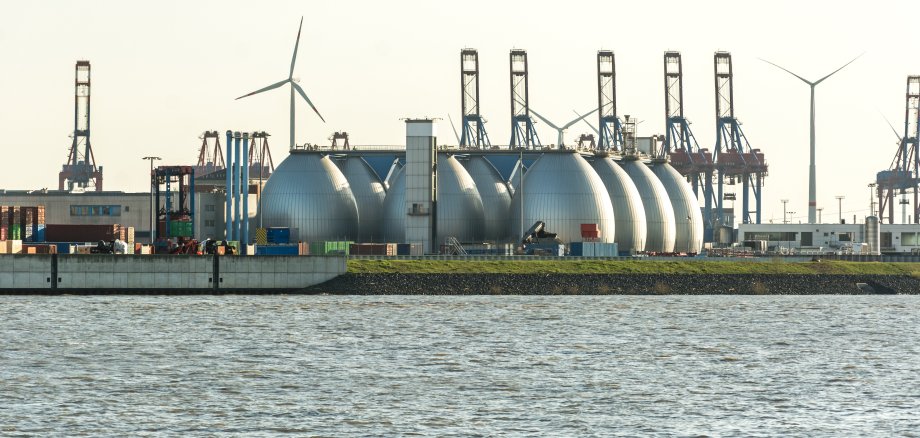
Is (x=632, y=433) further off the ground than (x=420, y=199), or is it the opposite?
(x=420, y=199)

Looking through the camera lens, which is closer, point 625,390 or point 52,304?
point 625,390

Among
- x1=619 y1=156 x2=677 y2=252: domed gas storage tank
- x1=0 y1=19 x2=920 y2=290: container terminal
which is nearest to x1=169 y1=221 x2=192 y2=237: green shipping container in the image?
x1=0 y1=19 x2=920 y2=290: container terminal

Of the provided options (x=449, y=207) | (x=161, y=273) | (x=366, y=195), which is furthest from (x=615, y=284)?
(x=366, y=195)

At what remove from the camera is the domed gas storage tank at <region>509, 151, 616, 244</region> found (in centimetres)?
16450

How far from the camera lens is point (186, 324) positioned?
8488 cm

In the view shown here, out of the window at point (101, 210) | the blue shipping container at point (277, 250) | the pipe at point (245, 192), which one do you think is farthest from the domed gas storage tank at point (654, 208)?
the window at point (101, 210)

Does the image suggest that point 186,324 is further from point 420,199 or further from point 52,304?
point 420,199

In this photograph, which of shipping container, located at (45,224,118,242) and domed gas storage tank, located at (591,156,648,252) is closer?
shipping container, located at (45,224,118,242)

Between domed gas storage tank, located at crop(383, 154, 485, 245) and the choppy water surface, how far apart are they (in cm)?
6110

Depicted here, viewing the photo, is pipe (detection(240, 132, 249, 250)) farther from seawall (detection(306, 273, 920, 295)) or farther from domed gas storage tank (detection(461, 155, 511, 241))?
seawall (detection(306, 273, 920, 295))

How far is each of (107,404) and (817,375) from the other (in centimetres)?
2803

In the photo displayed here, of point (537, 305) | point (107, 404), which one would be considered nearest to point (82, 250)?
point (537, 305)

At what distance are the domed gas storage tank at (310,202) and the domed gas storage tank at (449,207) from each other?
5.25 meters

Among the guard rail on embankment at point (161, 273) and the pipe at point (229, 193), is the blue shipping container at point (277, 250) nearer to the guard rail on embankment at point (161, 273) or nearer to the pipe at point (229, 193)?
the pipe at point (229, 193)
